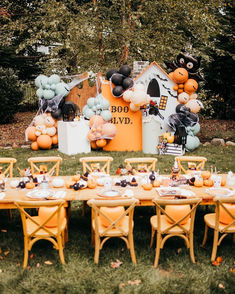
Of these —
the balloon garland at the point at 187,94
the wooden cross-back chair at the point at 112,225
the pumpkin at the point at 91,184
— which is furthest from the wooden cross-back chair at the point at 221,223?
the balloon garland at the point at 187,94

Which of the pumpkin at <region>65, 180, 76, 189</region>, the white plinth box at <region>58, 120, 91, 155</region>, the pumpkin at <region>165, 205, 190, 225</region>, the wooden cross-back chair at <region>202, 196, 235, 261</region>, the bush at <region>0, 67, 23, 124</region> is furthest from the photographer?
the bush at <region>0, 67, 23, 124</region>

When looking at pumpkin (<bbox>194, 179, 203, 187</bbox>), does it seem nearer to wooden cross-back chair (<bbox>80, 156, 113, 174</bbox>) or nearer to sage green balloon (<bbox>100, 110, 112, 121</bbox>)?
wooden cross-back chair (<bbox>80, 156, 113, 174</bbox>)

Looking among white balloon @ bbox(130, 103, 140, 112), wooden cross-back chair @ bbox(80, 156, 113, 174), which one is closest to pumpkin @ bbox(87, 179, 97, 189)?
wooden cross-back chair @ bbox(80, 156, 113, 174)

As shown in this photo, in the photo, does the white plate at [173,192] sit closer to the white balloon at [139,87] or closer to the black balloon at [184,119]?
the white balloon at [139,87]

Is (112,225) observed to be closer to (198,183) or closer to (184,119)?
(198,183)

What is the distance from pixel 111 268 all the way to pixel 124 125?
659 cm

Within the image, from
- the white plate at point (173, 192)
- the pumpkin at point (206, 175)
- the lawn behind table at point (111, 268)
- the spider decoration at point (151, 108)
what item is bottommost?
the lawn behind table at point (111, 268)

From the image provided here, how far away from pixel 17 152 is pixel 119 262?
23.2 feet

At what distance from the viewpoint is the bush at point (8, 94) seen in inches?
562

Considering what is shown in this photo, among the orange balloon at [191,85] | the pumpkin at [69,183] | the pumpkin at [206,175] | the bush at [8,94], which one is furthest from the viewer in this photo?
the bush at [8,94]

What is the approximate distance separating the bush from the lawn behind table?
34.1ft

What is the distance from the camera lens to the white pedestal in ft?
31.5

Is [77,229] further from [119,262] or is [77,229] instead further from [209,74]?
[209,74]

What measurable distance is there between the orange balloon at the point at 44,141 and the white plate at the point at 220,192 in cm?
664
